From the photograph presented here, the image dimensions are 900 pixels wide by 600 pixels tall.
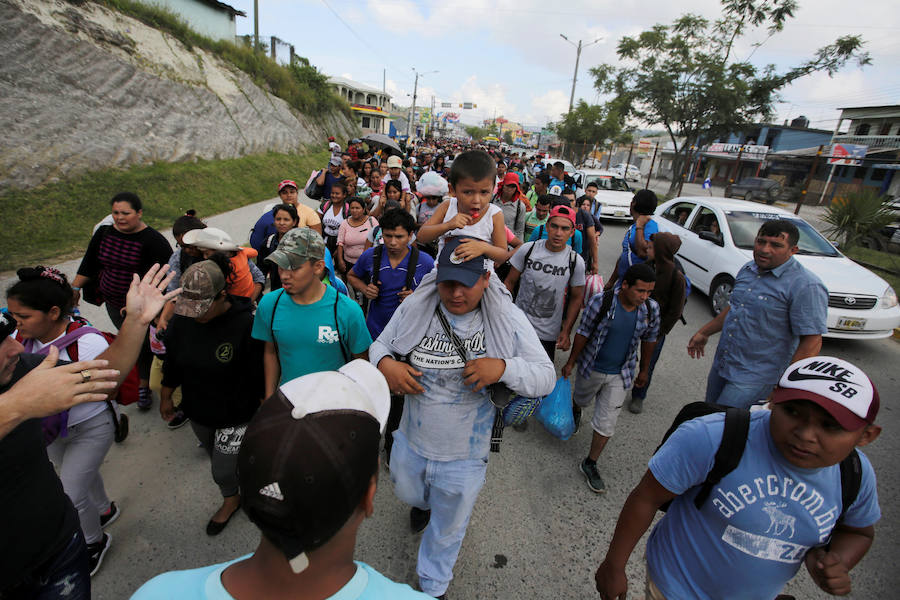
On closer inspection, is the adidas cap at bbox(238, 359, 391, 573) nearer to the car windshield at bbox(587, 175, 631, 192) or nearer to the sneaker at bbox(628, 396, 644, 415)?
the sneaker at bbox(628, 396, 644, 415)

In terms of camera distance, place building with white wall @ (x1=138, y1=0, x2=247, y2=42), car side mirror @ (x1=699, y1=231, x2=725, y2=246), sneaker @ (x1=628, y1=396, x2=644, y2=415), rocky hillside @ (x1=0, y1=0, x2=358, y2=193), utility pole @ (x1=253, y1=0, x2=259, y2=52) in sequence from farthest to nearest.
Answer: utility pole @ (x1=253, y1=0, x2=259, y2=52), building with white wall @ (x1=138, y1=0, x2=247, y2=42), rocky hillside @ (x1=0, y1=0, x2=358, y2=193), car side mirror @ (x1=699, y1=231, x2=725, y2=246), sneaker @ (x1=628, y1=396, x2=644, y2=415)

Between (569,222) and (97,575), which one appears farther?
(569,222)

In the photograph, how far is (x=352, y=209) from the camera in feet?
15.7

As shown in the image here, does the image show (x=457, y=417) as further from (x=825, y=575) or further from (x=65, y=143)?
(x=65, y=143)

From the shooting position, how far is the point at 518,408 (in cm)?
204

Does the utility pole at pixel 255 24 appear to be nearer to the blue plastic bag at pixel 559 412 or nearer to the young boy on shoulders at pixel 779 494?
the blue plastic bag at pixel 559 412

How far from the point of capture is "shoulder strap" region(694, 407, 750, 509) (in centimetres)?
146

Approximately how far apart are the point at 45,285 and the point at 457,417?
2.20 metres

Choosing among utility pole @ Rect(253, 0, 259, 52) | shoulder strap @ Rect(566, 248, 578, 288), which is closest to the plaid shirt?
shoulder strap @ Rect(566, 248, 578, 288)

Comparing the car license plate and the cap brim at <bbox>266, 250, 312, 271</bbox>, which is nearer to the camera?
the cap brim at <bbox>266, 250, 312, 271</bbox>

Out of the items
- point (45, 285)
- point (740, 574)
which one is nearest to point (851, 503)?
point (740, 574)

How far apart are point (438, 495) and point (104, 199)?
10.9 metres

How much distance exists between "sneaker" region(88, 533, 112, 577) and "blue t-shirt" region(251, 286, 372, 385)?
1.46 meters

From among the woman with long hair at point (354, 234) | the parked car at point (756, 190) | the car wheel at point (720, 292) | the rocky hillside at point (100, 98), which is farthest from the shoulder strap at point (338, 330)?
the parked car at point (756, 190)
